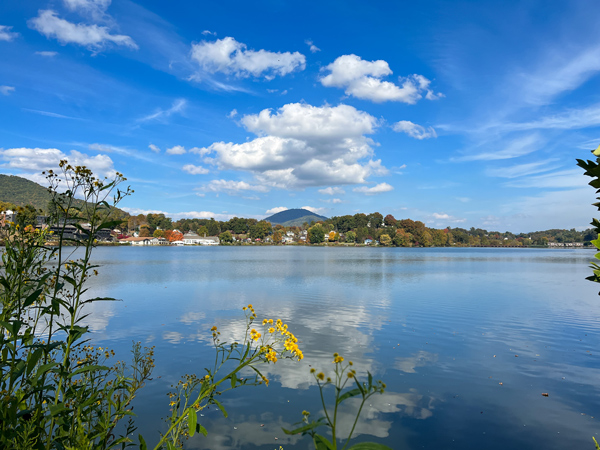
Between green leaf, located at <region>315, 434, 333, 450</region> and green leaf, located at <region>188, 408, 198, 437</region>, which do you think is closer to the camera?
green leaf, located at <region>315, 434, 333, 450</region>

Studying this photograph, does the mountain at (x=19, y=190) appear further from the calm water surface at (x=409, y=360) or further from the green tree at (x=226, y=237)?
the calm water surface at (x=409, y=360)

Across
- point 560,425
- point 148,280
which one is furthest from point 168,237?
point 560,425

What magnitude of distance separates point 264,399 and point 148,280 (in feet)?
80.6

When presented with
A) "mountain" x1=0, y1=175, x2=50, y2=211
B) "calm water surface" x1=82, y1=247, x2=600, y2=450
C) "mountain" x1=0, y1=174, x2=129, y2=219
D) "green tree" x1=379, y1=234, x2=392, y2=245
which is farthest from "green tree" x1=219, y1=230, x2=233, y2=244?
"calm water surface" x1=82, y1=247, x2=600, y2=450

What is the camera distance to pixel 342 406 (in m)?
7.66

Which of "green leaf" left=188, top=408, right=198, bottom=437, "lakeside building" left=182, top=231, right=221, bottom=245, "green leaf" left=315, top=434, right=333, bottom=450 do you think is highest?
"green leaf" left=315, top=434, right=333, bottom=450

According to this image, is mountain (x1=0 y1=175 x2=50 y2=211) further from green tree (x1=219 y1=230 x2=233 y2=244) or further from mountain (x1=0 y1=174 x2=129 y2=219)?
green tree (x1=219 y1=230 x2=233 y2=244)

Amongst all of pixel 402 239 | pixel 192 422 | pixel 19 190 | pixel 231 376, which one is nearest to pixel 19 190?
pixel 19 190

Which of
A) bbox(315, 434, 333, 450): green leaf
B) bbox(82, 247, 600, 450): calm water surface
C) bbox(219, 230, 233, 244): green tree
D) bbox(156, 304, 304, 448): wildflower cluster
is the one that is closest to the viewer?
bbox(315, 434, 333, 450): green leaf

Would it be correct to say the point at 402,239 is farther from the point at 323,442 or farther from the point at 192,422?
the point at 323,442

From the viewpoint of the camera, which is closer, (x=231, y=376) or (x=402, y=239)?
(x=231, y=376)

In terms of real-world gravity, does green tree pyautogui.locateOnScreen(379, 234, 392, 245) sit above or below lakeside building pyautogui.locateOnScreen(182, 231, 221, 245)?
above

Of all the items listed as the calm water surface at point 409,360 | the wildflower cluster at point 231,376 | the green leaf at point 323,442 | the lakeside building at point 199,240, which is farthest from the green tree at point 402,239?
the green leaf at point 323,442

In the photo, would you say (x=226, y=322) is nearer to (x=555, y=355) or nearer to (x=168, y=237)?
(x=555, y=355)
